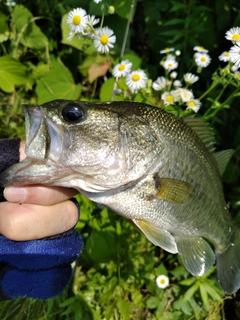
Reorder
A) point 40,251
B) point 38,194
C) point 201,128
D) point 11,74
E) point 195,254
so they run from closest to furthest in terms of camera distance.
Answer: point 38,194, point 40,251, point 201,128, point 195,254, point 11,74

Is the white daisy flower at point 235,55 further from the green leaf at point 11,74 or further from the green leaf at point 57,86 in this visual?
the green leaf at point 11,74

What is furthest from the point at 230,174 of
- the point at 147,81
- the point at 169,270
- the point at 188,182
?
the point at 188,182

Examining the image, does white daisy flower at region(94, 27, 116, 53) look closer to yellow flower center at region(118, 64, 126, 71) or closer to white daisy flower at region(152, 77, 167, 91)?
yellow flower center at region(118, 64, 126, 71)

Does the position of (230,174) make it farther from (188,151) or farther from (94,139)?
(94,139)

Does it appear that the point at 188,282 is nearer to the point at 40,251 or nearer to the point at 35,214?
the point at 40,251

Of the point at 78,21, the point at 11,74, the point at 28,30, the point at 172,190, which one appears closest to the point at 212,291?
the point at 172,190

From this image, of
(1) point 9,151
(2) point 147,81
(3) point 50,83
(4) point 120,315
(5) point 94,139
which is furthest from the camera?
(3) point 50,83
